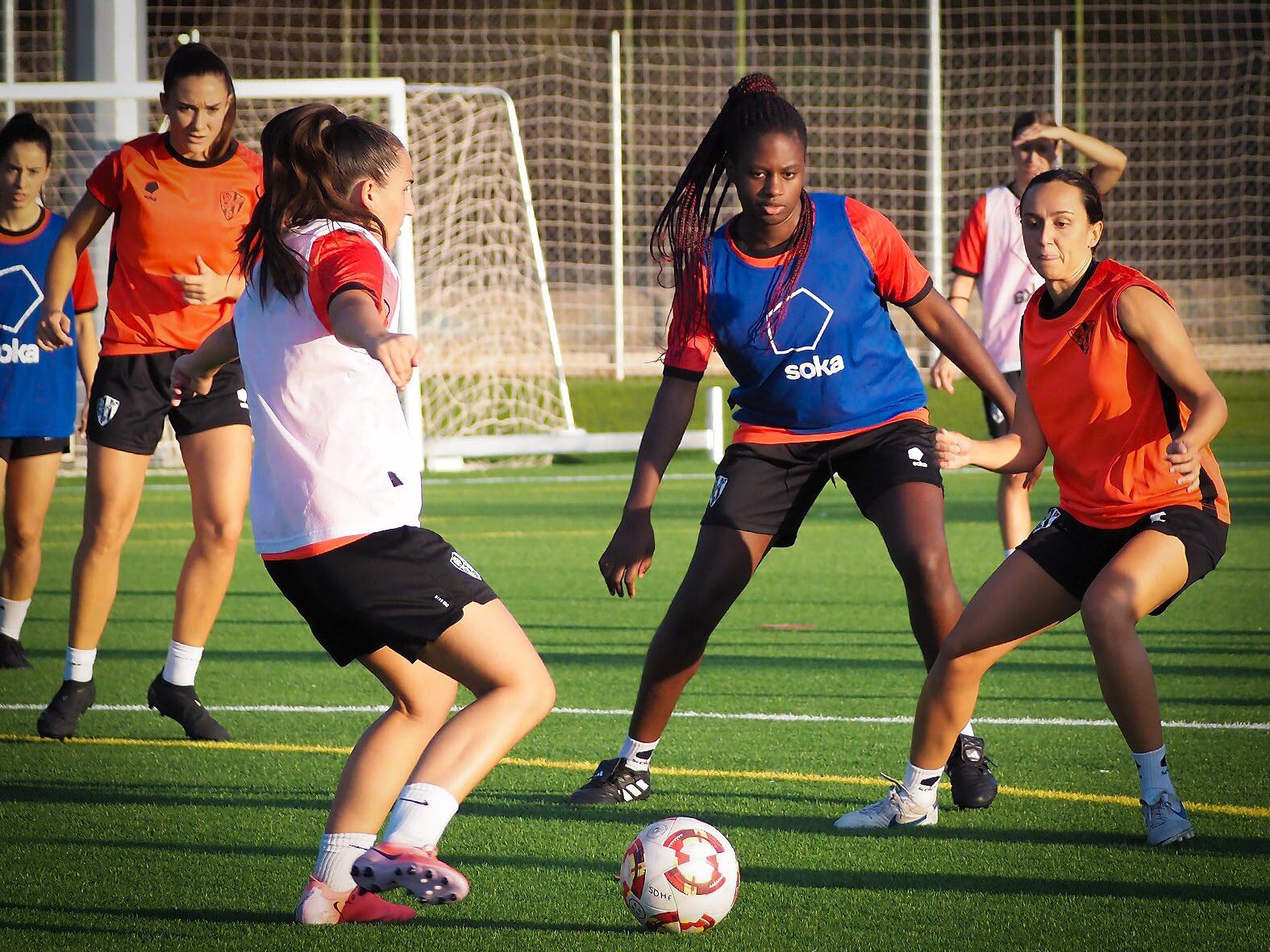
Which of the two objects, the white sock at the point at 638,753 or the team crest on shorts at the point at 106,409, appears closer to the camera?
the white sock at the point at 638,753

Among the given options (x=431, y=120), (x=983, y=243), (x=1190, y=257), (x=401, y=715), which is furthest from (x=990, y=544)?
(x=1190, y=257)

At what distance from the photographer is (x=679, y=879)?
11.7 feet

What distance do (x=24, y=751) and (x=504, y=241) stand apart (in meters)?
12.1

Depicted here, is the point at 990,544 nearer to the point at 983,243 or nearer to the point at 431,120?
the point at 983,243

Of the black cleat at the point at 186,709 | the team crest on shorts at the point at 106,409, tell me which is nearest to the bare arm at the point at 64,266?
the team crest on shorts at the point at 106,409

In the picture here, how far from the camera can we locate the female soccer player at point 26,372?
6.68m

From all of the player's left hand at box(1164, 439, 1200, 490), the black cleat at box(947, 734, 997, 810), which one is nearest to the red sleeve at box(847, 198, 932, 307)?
the player's left hand at box(1164, 439, 1200, 490)

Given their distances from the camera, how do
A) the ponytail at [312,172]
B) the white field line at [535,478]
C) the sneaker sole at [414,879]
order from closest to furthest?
1. the sneaker sole at [414,879]
2. the ponytail at [312,172]
3. the white field line at [535,478]

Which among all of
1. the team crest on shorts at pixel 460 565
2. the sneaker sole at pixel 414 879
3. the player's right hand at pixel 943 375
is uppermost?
the team crest on shorts at pixel 460 565

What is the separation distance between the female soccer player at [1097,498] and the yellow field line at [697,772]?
0.40 metres

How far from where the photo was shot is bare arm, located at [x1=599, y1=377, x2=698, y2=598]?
436 cm

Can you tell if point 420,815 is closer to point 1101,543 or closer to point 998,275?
point 1101,543

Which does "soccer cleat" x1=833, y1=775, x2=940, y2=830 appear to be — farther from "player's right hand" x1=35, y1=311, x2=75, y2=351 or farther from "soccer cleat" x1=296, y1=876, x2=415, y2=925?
"player's right hand" x1=35, y1=311, x2=75, y2=351

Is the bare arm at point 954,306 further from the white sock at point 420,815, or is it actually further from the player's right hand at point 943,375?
the white sock at point 420,815
